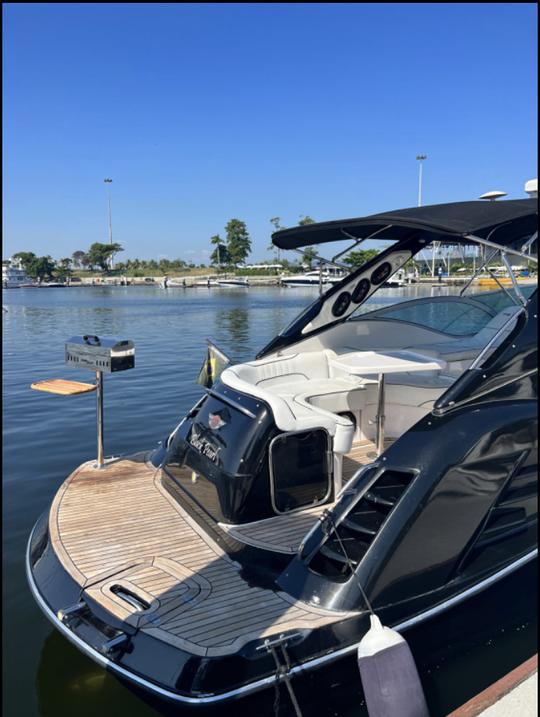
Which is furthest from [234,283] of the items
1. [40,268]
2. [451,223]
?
[451,223]

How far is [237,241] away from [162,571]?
110 m

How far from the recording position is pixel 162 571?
152 inches

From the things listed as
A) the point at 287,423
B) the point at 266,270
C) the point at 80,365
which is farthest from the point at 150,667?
the point at 266,270

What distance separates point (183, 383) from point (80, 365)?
794 cm

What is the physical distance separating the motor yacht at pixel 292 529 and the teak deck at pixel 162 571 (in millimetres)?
13

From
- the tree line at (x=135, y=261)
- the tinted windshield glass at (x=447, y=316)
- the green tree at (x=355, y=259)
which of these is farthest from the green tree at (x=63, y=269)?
the tinted windshield glass at (x=447, y=316)

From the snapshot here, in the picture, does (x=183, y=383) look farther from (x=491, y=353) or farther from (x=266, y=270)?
(x=266, y=270)

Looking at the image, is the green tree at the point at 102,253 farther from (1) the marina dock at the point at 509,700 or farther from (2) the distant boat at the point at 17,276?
(1) the marina dock at the point at 509,700

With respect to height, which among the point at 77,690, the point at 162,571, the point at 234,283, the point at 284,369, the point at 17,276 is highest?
the point at 17,276

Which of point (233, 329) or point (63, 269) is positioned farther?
point (63, 269)

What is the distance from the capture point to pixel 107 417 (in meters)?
10.8

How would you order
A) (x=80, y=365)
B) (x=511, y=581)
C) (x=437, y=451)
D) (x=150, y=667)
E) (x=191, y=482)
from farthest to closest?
(x=80, y=365) < (x=191, y=482) < (x=511, y=581) < (x=437, y=451) < (x=150, y=667)

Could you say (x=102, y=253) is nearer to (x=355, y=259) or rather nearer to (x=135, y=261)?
(x=135, y=261)

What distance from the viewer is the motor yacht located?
324 centimetres
